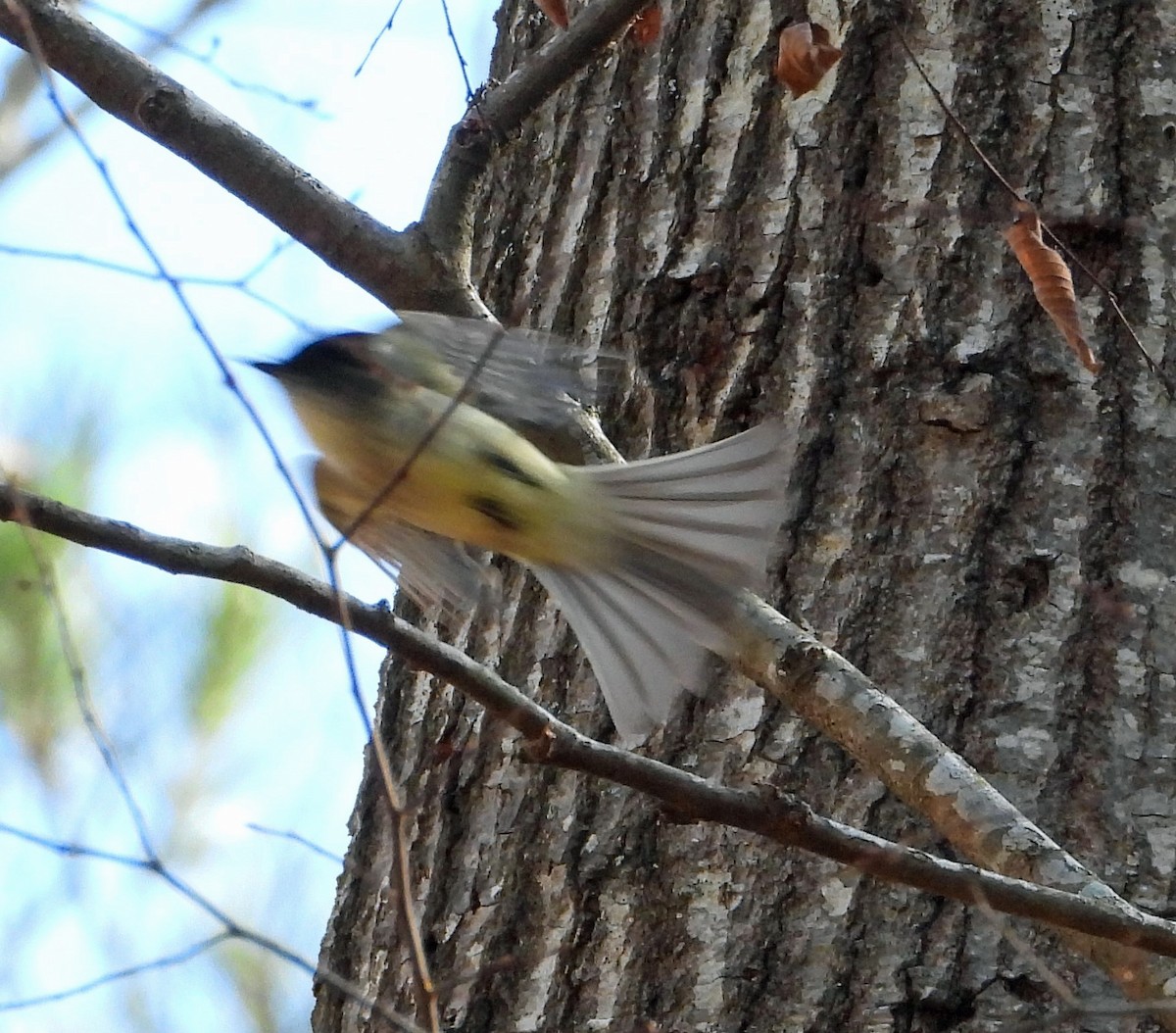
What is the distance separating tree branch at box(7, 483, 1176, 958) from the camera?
1.21 meters

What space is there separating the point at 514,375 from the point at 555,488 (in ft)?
0.45

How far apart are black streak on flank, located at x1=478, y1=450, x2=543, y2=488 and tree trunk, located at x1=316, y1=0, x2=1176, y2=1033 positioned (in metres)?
0.27

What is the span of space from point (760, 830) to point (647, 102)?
4.19 feet

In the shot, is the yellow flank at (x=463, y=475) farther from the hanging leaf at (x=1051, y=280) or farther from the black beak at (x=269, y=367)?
the hanging leaf at (x=1051, y=280)

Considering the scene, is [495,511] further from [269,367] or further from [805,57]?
[805,57]

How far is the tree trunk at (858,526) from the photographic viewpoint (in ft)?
5.66

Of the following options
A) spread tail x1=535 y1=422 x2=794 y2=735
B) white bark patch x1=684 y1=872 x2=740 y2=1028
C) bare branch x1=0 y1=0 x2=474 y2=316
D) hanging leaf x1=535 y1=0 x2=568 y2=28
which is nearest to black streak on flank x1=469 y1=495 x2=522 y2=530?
spread tail x1=535 y1=422 x2=794 y2=735

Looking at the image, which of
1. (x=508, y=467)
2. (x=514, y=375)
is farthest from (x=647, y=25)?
(x=508, y=467)

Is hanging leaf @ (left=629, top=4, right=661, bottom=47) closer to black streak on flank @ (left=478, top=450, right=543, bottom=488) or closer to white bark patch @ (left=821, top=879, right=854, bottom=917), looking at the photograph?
black streak on flank @ (left=478, top=450, right=543, bottom=488)

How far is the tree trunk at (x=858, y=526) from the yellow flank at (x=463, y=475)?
218 mm

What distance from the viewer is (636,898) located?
5.96 ft

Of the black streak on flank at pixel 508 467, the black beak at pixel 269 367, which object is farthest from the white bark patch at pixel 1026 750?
the black beak at pixel 269 367

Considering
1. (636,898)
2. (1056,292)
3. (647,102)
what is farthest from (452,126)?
(636,898)

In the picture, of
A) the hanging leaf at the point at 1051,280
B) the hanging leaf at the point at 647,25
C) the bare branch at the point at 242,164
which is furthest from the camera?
the hanging leaf at the point at 647,25
